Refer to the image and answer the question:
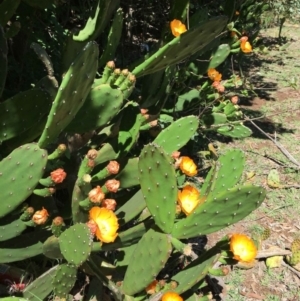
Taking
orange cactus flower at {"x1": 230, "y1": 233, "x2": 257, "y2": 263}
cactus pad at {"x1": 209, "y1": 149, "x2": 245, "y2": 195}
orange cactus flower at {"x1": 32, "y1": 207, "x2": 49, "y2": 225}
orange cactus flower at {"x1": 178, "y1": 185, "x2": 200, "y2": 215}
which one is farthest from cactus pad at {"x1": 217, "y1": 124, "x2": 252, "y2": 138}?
orange cactus flower at {"x1": 32, "y1": 207, "x2": 49, "y2": 225}

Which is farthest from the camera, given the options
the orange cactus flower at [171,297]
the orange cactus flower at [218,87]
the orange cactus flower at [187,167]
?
the orange cactus flower at [218,87]

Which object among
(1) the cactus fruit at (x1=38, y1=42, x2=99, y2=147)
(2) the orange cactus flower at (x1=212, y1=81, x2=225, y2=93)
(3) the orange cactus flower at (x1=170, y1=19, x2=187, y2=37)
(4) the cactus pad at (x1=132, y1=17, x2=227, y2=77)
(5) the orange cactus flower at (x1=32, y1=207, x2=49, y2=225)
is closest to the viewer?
(1) the cactus fruit at (x1=38, y1=42, x2=99, y2=147)

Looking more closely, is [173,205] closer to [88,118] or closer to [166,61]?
[88,118]

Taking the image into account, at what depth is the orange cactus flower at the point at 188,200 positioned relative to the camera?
2178 mm

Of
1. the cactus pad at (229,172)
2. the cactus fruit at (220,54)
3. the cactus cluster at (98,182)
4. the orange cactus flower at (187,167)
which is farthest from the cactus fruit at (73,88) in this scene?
the cactus fruit at (220,54)

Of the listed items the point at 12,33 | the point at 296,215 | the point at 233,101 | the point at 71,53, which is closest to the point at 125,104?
the point at 71,53

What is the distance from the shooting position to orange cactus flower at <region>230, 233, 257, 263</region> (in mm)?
2115

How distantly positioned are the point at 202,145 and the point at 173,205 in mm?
2628

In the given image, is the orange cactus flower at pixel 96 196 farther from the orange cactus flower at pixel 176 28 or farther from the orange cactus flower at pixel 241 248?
the orange cactus flower at pixel 176 28

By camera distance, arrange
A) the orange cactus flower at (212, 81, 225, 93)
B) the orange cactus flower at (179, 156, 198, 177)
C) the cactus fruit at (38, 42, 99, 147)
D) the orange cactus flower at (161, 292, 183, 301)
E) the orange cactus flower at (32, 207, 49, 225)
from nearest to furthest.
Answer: the cactus fruit at (38, 42, 99, 147) < the orange cactus flower at (32, 207, 49, 225) < the orange cactus flower at (161, 292, 183, 301) < the orange cactus flower at (179, 156, 198, 177) < the orange cactus flower at (212, 81, 225, 93)

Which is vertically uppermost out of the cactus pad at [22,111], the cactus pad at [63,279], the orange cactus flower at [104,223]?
the cactus pad at [22,111]

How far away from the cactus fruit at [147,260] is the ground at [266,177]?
1.03 metres

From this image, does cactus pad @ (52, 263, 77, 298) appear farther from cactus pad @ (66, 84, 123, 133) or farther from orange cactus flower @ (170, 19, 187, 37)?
orange cactus flower @ (170, 19, 187, 37)

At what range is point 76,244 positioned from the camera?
186cm
